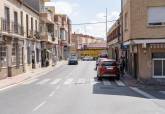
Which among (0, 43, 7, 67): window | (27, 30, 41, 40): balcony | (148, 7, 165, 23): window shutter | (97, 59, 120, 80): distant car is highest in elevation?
(148, 7, 165, 23): window shutter

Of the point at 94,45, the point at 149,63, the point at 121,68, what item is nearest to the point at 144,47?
A: the point at 149,63

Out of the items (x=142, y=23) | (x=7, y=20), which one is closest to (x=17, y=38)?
→ (x=7, y=20)

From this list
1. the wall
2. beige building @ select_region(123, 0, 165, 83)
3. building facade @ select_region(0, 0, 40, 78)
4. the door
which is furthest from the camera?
building facade @ select_region(0, 0, 40, 78)

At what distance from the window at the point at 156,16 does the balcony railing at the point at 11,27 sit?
12.0 meters

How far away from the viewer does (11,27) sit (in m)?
38.4

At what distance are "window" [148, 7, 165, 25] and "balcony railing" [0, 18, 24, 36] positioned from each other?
39.5 ft

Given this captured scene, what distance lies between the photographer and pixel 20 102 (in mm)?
18641

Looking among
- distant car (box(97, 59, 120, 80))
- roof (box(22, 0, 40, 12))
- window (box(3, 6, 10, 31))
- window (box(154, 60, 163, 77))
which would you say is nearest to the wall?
window (box(154, 60, 163, 77))

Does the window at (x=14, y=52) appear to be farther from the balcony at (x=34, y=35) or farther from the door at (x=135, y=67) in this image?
the door at (x=135, y=67)

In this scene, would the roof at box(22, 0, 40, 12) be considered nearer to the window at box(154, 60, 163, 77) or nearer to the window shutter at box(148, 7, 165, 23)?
the window shutter at box(148, 7, 165, 23)

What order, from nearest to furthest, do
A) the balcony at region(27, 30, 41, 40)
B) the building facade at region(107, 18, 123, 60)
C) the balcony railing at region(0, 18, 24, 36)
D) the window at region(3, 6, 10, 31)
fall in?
the balcony railing at region(0, 18, 24, 36)
the window at region(3, 6, 10, 31)
the balcony at region(27, 30, 41, 40)
the building facade at region(107, 18, 123, 60)

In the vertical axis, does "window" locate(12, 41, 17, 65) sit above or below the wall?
below

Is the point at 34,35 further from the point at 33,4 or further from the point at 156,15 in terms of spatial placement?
the point at 156,15

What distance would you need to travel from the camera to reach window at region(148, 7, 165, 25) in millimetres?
31839
